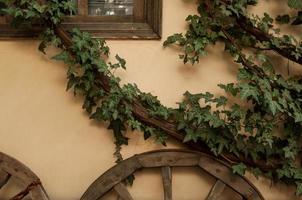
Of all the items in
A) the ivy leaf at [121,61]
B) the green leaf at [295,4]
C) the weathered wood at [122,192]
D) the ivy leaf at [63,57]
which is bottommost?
the weathered wood at [122,192]

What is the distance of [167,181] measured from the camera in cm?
204

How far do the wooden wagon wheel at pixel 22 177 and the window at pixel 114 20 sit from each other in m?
0.63

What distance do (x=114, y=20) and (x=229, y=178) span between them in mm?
961

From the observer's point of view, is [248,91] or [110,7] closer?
[248,91]

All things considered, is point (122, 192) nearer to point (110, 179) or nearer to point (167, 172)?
point (110, 179)

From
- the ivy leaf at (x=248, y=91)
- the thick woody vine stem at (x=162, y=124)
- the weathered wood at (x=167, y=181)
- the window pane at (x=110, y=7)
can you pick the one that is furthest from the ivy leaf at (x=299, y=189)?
the window pane at (x=110, y=7)

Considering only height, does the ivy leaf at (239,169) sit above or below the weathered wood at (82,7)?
below

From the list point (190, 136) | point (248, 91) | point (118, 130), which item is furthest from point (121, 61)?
point (248, 91)

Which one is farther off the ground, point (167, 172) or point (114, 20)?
point (114, 20)

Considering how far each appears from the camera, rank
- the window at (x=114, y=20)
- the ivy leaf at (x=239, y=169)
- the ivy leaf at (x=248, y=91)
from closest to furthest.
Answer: the ivy leaf at (x=248, y=91) < the ivy leaf at (x=239, y=169) < the window at (x=114, y=20)

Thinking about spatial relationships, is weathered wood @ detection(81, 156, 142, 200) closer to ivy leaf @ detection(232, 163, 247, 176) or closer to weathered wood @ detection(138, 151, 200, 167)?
weathered wood @ detection(138, 151, 200, 167)

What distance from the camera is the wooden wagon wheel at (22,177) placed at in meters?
2.04

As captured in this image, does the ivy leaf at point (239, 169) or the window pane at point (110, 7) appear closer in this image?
the ivy leaf at point (239, 169)

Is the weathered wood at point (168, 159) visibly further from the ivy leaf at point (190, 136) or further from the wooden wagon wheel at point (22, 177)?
the wooden wagon wheel at point (22, 177)
